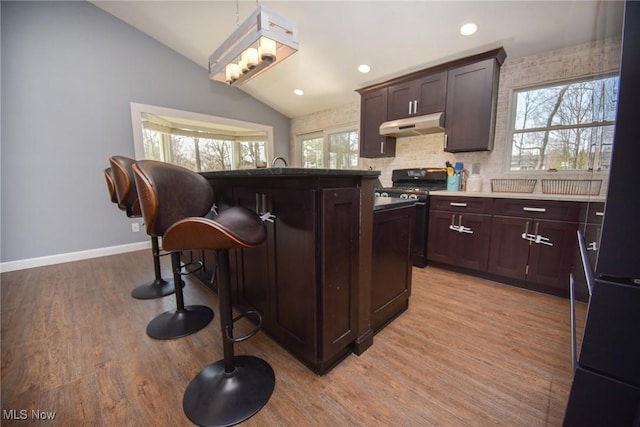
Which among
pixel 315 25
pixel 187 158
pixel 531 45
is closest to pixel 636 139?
pixel 531 45

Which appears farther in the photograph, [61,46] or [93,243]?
[93,243]

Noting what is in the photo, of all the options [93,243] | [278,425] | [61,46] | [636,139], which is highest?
[61,46]

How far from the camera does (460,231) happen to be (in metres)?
2.65

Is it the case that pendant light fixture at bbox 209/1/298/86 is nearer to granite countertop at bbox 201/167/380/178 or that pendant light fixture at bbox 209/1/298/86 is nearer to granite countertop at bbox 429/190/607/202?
granite countertop at bbox 201/167/380/178

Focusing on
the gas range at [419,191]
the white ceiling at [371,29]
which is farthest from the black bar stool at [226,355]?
the white ceiling at [371,29]

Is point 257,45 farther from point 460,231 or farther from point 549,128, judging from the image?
point 549,128

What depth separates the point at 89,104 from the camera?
326cm

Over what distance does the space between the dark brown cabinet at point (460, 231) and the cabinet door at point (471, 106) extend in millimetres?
709

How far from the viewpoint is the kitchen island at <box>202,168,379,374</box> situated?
1.19 metres

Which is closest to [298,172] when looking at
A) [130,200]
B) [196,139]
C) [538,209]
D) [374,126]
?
[130,200]

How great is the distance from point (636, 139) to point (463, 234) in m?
2.43

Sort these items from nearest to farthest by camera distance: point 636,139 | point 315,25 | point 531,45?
point 636,139, point 531,45, point 315,25

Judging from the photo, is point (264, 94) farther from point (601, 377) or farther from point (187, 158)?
point (601, 377)

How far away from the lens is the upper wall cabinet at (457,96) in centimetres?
267
